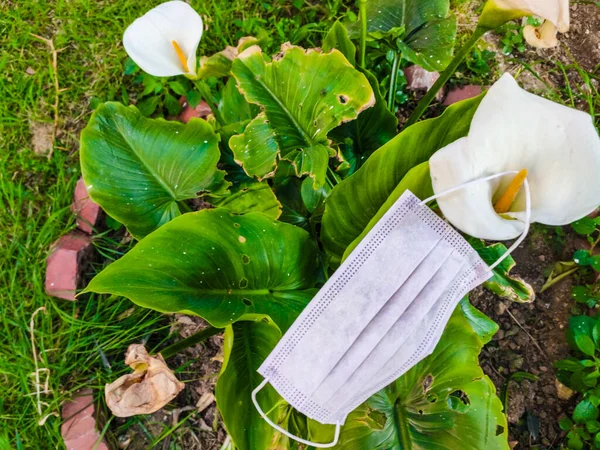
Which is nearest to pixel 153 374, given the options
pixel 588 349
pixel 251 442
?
pixel 251 442

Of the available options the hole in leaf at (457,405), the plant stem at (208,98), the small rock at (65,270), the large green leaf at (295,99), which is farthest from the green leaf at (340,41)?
the small rock at (65,270)

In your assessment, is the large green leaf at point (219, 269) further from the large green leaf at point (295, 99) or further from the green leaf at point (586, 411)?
the green leaf at point (586, 411)

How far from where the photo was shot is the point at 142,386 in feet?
2.95

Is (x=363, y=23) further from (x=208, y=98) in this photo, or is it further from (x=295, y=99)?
(x=208, y=98)

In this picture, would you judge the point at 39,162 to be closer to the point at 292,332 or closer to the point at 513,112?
the point at 292,332

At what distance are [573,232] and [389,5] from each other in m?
0.70

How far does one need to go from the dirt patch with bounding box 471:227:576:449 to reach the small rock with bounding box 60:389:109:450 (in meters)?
0.90

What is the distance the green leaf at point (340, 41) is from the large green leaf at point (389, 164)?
0.84ft

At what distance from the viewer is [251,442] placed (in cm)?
80

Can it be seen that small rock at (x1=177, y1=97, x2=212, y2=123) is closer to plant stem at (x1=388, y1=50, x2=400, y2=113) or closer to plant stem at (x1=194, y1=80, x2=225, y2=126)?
plant stem at (x1=194, y1=80, x2=225, y2=126)

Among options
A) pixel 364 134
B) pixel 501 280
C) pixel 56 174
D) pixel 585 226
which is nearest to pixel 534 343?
pixel 585 226

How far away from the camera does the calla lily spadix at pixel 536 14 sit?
0.62 meters

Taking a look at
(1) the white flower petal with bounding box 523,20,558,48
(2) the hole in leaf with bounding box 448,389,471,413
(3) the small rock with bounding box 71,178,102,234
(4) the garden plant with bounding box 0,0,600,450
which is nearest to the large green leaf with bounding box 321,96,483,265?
(4) the garden plant with bounding box 0,0,600,450

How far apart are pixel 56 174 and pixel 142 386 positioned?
2.14ft
